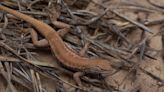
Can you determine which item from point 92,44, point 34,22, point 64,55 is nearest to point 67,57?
point 64,55

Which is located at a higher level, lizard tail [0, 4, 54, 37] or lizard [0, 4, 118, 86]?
lizard tail [0, 4, 54, 37]

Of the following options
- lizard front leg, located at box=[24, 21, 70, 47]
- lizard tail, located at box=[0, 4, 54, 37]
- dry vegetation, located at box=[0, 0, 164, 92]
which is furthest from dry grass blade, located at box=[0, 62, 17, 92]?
lizard tail, located at box=[0, 4, 54, 37]

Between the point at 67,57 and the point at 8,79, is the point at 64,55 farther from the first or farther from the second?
the point at 8,79

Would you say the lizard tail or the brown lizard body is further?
the lizard tail

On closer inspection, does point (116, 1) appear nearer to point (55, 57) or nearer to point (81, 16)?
point (81, 16)

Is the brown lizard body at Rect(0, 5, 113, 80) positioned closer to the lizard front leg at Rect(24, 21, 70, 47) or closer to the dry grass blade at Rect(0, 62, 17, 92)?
the lizard front leg at Rect(24, 21, 70, 47)

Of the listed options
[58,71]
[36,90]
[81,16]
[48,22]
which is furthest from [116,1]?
[36,90]
